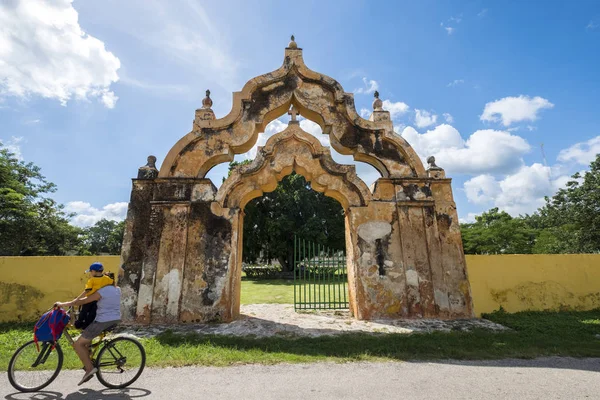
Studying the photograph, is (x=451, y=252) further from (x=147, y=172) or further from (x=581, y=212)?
(x=581, y=212)

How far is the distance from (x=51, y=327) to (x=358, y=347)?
15.0ft

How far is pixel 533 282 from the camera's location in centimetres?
910

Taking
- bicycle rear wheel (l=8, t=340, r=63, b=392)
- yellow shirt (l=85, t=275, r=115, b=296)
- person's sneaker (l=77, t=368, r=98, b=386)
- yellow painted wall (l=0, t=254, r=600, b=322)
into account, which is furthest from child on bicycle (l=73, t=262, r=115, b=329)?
yellow painted wall (l=0, t=254, r=600, b=322)

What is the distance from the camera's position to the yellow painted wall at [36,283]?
336 inches

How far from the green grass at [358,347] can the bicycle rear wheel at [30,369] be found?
28.1 inches

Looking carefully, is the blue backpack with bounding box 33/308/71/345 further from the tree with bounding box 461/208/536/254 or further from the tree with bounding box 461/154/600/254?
the tree with bounding box 461/208/536/254

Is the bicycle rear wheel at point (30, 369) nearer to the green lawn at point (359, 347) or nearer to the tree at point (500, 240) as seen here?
the green lawn at point (359, 347)

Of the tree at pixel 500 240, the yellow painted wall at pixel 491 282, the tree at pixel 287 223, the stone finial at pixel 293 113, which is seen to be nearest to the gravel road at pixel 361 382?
the yellow painted wall at pixel 491 282

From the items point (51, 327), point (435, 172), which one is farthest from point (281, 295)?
point (51, 327)

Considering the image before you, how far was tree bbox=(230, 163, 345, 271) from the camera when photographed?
80.0 ft

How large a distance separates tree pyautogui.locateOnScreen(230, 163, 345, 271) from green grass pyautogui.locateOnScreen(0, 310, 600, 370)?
58.7ft

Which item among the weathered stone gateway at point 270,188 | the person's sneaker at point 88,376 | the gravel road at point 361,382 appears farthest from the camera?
the weathered stone gateway at point 270,188

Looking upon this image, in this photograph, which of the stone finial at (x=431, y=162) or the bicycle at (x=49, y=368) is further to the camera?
the stone finial at (x=431, y=162)

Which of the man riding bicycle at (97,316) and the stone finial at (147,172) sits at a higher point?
the stone finial at (147,172)
